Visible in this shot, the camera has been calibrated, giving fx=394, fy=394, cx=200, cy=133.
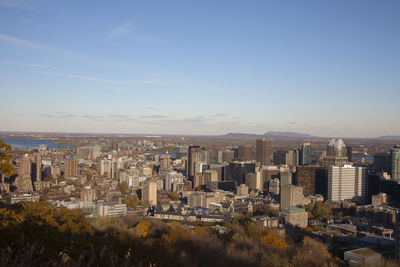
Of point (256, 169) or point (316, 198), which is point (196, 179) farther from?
point (316, 198)

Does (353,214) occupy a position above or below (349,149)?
below

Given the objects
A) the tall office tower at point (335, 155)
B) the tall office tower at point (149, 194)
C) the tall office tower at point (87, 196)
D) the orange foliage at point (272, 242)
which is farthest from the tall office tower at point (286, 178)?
the orange foliage at point (272, 242)

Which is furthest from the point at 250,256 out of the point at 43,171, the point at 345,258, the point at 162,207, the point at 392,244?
the point at 43,171

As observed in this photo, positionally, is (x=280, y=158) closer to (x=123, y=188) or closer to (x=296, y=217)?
(x=123, y=188)

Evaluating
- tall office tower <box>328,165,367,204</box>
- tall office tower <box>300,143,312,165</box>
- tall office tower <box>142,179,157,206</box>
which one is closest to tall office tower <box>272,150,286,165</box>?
tall office tower <box>300,143,312,165</box>

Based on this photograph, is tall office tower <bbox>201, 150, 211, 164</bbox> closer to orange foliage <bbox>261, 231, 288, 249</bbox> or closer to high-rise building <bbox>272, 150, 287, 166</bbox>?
high-rise building <bbox>272, 150, 287, 166</bbox>

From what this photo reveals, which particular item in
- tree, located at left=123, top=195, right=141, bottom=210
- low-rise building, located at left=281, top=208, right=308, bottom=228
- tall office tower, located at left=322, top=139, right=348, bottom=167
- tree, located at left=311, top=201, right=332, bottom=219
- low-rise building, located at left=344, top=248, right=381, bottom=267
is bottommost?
tree, located at left=123, top=195, right=141, bottom=210
